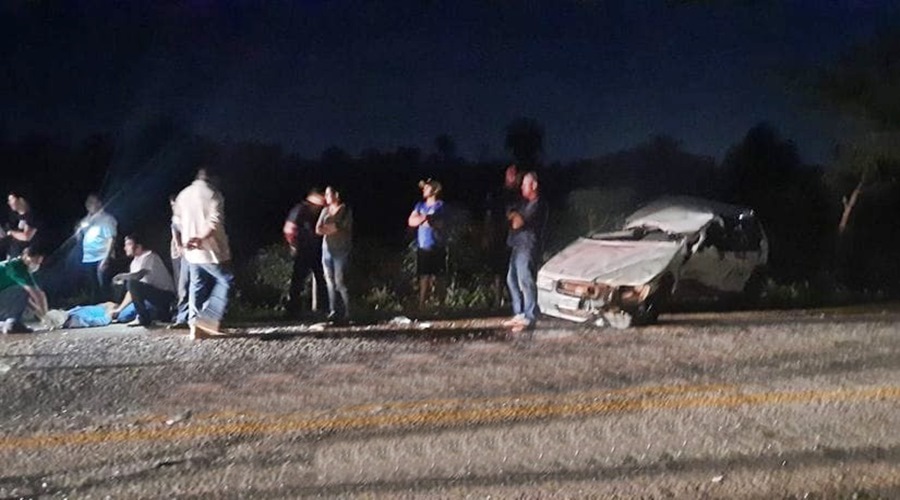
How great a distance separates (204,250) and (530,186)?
0.91m

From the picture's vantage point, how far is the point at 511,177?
8.76ft

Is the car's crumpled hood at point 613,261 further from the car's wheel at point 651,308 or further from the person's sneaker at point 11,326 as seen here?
the person's sneaker at point 11,326

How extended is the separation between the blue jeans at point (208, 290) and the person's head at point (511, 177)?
0.79 m

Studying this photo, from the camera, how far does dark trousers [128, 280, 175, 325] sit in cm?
255

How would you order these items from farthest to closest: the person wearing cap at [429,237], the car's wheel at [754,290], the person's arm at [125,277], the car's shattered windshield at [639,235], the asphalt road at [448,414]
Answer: the car's wheel at [754,290] < the car's shattered windshield at [639,235] < the person wearing cap at [429,237] < the person's arm at [125,277] < the asphalt road at [448,414]

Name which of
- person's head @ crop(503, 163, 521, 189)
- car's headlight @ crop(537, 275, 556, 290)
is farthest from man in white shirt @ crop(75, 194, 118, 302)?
car's headlight @ crop(537, 275, 556, 290)

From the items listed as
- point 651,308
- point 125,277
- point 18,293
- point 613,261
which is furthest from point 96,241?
point 651,308

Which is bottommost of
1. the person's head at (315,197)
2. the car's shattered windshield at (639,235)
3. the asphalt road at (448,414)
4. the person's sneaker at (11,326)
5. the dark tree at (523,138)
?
the asphalt road at (448,414)

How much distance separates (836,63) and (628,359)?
1.06m

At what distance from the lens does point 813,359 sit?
283cm

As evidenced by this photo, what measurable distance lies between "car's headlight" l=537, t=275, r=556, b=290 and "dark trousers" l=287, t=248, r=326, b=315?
60 cm

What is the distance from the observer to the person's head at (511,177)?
2.66 meters

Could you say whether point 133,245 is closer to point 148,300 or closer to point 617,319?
point 148,300

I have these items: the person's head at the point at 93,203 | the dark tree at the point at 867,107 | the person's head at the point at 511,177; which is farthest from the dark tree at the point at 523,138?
the person's head at the point at 93,203
